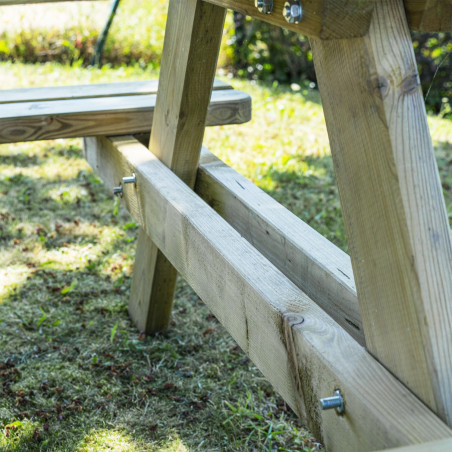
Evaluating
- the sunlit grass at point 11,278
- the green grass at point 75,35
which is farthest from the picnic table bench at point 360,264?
the green grass at point 75,35

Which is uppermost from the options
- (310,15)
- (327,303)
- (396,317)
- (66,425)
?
(310,15)

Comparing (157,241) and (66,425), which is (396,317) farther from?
(66,425)

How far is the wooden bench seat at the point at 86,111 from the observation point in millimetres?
2312

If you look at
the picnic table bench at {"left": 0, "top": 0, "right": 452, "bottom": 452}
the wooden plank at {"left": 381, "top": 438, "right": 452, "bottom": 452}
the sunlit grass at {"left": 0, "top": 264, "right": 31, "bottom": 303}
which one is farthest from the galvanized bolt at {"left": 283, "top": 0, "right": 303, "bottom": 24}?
the sunlit grass at {"left": 0, "top": 264, "right": 31, "bottom": 303}

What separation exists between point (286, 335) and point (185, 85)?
3.17 feet

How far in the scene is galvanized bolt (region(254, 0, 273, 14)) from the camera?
4.04 feet

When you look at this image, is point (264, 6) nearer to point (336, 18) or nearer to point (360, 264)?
point (336, 18)

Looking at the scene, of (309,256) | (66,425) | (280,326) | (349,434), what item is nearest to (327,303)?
(309,256)

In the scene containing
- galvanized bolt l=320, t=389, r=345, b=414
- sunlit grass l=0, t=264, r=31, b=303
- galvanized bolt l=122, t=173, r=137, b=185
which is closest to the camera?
galvanized bolt l=320, t=389, r=345, b=414

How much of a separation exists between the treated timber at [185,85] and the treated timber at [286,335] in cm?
14

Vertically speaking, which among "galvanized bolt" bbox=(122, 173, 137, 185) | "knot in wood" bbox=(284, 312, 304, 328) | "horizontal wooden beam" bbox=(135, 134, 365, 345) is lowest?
"galvanized bolt" bbox=(122, 173, 137, 185)

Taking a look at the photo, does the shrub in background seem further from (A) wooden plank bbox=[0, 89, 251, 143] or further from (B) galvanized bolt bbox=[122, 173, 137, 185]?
(B) galvanized bolt bbox=[122, 173, 137, 185]

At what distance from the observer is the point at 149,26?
771cm

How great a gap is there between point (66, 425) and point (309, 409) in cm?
122
